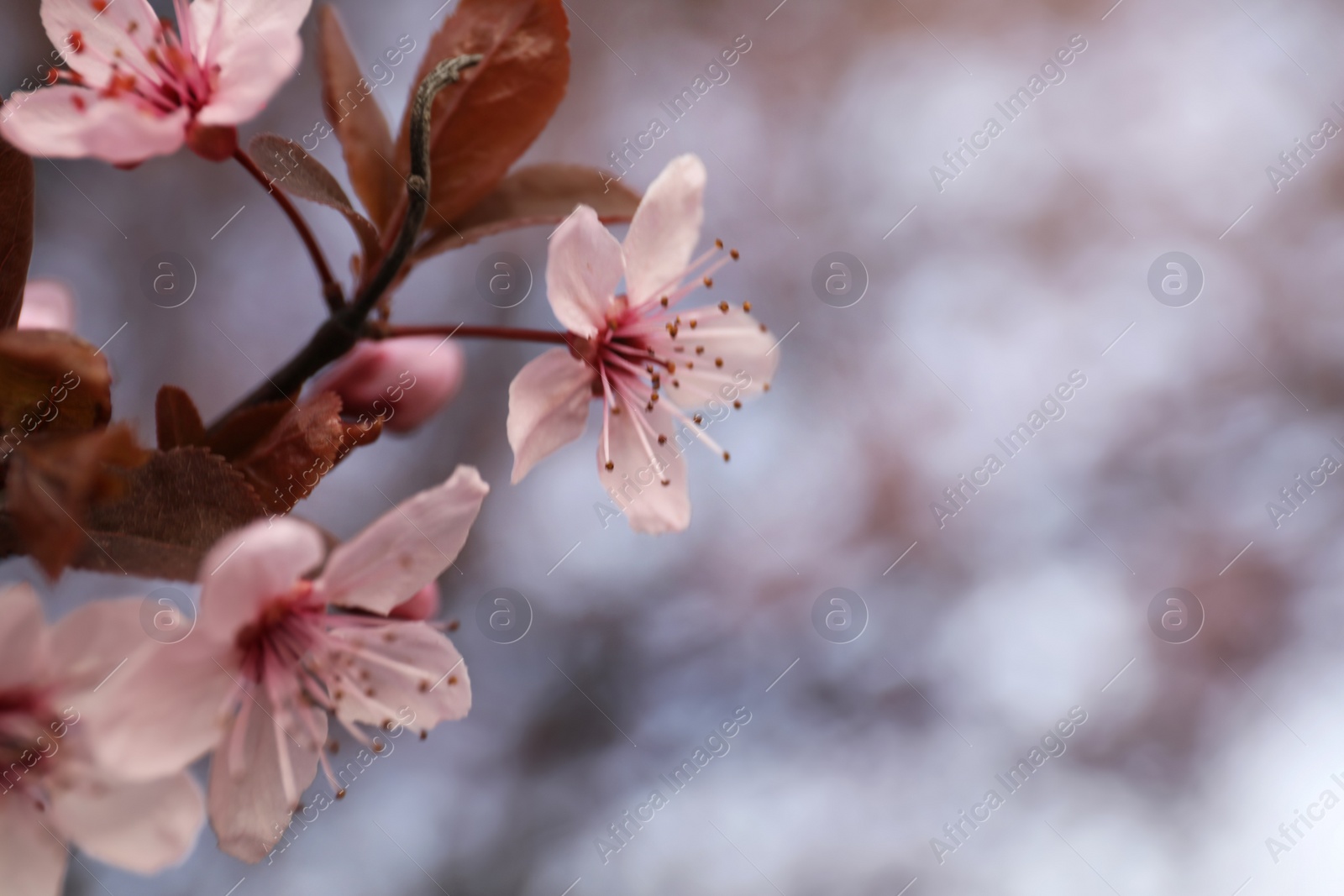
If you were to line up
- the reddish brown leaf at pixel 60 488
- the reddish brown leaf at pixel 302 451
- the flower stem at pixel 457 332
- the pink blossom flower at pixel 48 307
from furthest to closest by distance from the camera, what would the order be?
the pink blossom flower at pixel 48 307 < the flower stem at pixel 457 332 < the reddish brown leaf at pixel 302 451 < the reddish brown leaf at pixel 60 488

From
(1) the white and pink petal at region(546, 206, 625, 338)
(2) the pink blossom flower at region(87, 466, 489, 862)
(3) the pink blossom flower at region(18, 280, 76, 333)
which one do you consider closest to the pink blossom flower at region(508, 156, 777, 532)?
(1) the white and pink petal at region(546, 206, 625, 338)

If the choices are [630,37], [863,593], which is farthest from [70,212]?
[863,593]

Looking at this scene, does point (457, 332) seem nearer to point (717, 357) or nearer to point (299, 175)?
point (299, 175)

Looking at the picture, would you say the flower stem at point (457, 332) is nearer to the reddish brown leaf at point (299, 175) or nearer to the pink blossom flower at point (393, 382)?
the reddish brown leaf at point (299, 175)

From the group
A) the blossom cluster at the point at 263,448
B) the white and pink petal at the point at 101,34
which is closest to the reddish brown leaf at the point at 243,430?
the blossom cluster at the point at 263,448

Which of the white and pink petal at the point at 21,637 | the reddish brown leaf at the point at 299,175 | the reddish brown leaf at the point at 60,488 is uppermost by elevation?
the reddish brown leaf at the point at 299,175

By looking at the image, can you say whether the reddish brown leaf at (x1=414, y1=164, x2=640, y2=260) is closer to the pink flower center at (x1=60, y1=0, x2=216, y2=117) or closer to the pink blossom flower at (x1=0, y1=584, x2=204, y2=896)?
the pink flower center at (x1=60, y1=0, x2=216, y2=117)
